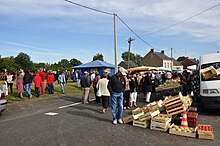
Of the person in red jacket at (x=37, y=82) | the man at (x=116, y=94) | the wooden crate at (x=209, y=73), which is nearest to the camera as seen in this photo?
the man at (x=116, y=94)

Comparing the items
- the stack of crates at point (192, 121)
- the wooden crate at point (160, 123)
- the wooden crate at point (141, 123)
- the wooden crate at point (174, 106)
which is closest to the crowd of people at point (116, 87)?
the wooden crate at point (141, 123)

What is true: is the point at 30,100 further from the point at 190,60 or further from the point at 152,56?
the point at 190,60

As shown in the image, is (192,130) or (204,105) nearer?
(192,130)

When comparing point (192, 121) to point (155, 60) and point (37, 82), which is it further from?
point (155, 60)

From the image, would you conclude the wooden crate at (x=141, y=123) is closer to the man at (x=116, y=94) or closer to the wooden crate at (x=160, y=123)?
the wooden crate at (x=160, y=123)

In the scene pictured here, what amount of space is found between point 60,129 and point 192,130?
156 inches

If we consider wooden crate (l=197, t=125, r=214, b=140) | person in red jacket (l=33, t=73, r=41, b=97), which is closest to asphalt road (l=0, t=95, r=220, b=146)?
wooden crate (l=197, t=125, r=214, b=140)

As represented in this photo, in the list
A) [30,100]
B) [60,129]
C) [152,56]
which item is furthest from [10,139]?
[152,56]

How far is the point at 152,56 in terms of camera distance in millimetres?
80562

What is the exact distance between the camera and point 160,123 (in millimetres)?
6648

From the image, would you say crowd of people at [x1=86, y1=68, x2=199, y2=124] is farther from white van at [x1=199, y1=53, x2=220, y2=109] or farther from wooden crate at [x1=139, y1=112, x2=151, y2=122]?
white van at [x1=199, y1=53, x2=220, y2=109]

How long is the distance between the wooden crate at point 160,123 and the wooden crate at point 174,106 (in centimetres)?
42

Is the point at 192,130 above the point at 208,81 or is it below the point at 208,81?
below

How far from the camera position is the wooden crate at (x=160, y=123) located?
6582mm
